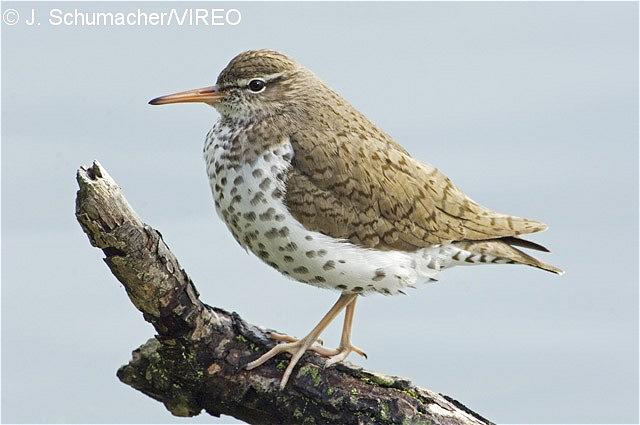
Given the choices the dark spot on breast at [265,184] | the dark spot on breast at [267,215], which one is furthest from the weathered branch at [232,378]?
the dark spot on breast at [265,184]

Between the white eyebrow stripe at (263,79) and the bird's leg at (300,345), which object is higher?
the white eyebrow stripe at (263,79)

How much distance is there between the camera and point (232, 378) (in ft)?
27.4

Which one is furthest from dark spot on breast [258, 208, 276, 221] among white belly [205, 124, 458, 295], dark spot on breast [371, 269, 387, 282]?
dark spot on breast [371, 269, 387, 282]

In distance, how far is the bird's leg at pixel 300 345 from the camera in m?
8.43

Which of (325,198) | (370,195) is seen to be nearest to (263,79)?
(325,198)

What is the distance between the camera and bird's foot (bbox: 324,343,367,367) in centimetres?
857

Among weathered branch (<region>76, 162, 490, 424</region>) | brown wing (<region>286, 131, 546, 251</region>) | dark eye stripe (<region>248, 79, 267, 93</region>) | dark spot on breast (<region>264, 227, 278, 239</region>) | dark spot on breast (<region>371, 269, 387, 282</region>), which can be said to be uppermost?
dark eye stripe (<region>248, 79, 267, 93</region>)

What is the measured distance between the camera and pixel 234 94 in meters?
9.08

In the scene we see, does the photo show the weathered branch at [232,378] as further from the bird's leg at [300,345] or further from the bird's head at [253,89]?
the bird's head at [253,89]

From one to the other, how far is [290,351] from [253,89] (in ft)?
6.89

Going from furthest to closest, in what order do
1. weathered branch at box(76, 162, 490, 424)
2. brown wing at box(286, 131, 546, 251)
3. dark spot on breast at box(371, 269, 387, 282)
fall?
1. dark spot on breast at box(371, 269, 387, 282)
2. brown wing at box(286, 131, 546, 251)
3. weathered branch at box(76, 162, 490, 424)

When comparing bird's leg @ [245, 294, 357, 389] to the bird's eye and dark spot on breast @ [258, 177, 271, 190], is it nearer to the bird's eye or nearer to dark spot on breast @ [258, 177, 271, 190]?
dark spot on breast @ [258, 177, 271, 190]

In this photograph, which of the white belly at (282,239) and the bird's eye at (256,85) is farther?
the bird's eye at (256,85)

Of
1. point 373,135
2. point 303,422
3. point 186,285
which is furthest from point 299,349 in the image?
point 373,135
